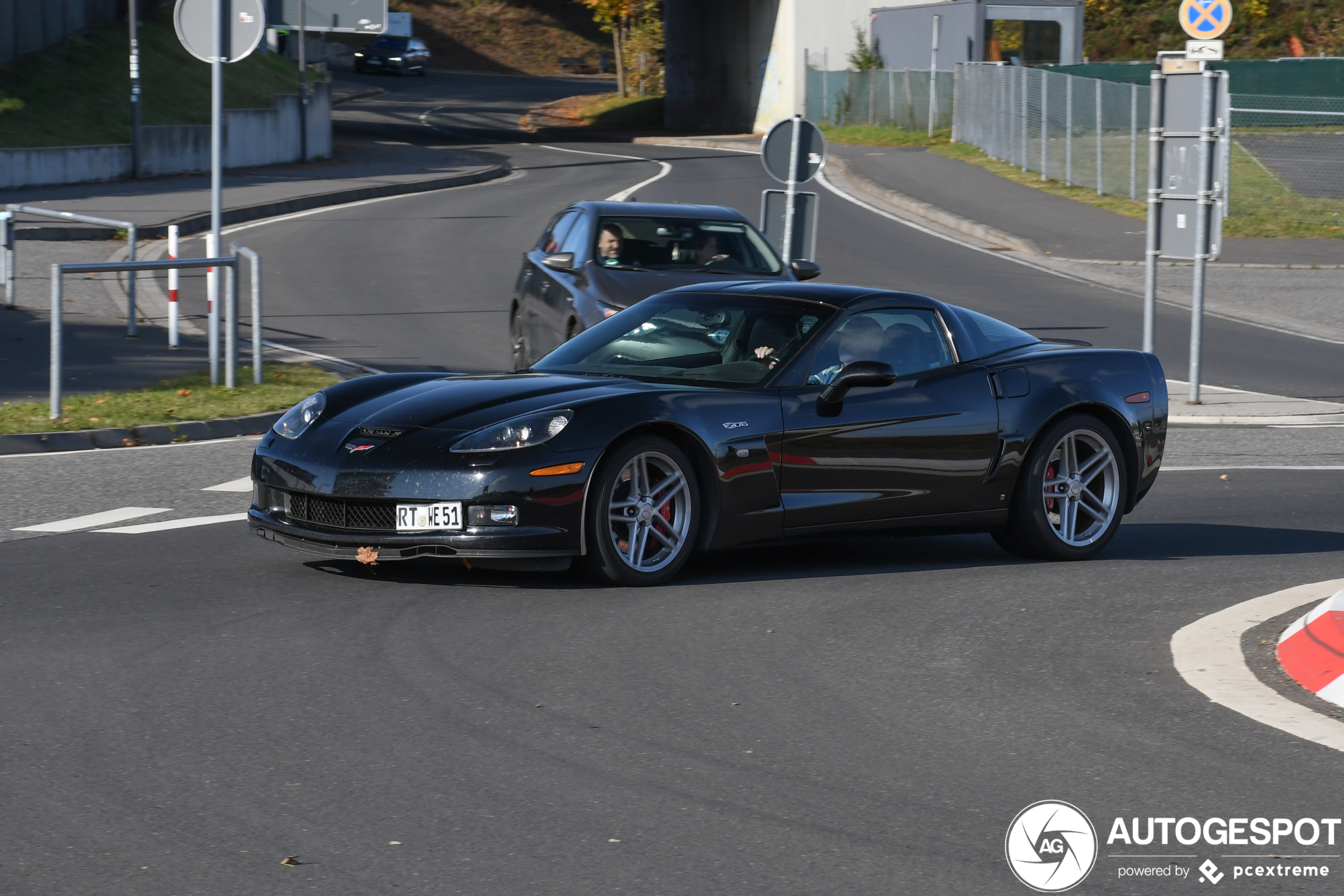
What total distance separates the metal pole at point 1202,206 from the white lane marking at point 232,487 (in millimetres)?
8229

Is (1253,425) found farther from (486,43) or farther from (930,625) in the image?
(486,43)

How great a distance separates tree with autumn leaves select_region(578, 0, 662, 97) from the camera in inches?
2485

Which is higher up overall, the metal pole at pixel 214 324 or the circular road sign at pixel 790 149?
the circular road sign at pixel 790 149

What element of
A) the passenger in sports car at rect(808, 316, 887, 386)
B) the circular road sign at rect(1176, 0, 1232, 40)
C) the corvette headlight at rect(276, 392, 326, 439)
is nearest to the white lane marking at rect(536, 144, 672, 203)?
the circular road sign at rect(1176, 0, 1232, 40)

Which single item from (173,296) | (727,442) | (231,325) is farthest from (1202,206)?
(173,296)

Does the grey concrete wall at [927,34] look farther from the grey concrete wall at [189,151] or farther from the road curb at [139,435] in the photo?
the road curb at [139,435]

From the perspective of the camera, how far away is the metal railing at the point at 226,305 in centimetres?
1214

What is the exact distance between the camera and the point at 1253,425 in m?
14.6

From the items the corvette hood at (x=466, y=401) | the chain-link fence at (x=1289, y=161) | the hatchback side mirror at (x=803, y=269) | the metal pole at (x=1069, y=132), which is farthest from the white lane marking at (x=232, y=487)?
the metal pole at (x=1069, y=132)

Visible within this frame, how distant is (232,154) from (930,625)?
34.9 metres

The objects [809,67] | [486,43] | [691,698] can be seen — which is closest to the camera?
[691,698]

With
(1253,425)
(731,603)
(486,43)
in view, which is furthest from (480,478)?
(486,43)

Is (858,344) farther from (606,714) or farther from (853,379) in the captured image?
(606,714)

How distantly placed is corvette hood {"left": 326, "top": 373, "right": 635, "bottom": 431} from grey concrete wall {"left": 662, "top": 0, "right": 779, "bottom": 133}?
47.2 metres
